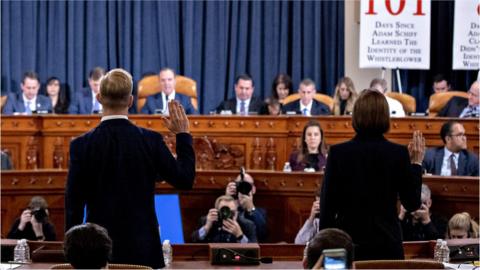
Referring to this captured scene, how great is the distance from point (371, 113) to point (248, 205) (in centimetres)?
390

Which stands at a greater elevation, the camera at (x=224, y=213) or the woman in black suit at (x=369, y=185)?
the woman in black suit at (x=369, y=185)

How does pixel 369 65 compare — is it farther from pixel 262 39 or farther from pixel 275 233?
pixel 275 233

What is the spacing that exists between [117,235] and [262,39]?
10.7 m

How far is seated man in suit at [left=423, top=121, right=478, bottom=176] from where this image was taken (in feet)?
31.7

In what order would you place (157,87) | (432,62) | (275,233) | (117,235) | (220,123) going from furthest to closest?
1. (432,62)
2. (157,87)
3. (220,123)
4. (275,233)
5. (117,235)

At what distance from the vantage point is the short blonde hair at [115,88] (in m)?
4.44

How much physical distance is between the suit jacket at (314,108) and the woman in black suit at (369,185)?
724cm

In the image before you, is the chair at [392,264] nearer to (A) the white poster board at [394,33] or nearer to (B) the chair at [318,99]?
(B) the chair at [318,99]

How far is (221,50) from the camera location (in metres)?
14.8

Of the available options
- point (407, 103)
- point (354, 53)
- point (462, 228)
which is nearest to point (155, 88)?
point (407, 103)

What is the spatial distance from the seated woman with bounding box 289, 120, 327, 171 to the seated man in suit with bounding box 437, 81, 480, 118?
227 cm

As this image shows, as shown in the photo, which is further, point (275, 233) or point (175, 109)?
point (275, 233)

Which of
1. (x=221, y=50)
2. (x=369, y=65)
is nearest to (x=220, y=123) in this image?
(x=369, y=65)

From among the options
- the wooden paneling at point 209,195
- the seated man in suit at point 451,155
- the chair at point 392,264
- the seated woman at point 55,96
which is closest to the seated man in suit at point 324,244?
the chair at point 392,264
